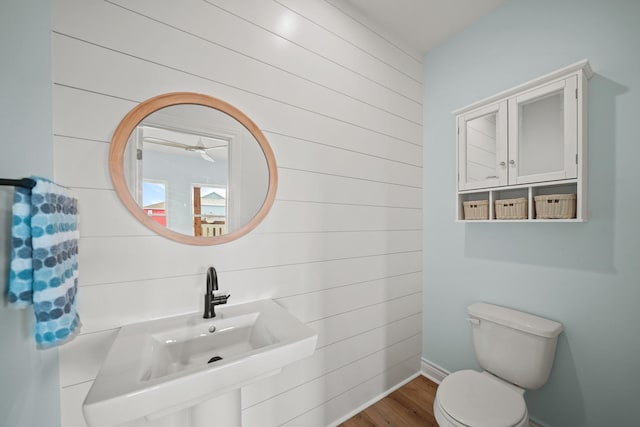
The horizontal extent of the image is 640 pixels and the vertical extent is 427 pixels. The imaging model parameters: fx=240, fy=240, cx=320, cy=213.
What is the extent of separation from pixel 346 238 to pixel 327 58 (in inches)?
46.0

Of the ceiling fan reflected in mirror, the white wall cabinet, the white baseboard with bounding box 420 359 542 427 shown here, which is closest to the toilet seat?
the white baseboard with bounding box 420 359 542 427

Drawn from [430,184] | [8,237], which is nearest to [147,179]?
[8,237]

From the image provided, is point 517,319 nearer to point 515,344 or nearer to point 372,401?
point 515,344

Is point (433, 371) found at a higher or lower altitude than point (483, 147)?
lower

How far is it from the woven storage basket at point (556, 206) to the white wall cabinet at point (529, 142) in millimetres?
26

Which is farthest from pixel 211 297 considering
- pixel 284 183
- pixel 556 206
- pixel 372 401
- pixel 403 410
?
pixel 556 206

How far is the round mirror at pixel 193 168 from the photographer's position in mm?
985

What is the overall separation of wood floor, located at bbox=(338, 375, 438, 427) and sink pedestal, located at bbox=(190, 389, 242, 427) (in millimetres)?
1007

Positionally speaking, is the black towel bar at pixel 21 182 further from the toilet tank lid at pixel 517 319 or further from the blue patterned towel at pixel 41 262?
the toilet tank lid at pixel 517 319

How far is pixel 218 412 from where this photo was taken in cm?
87

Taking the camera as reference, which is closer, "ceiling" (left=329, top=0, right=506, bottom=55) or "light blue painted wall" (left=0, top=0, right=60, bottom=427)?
"light blue painted wall" (left=0, top=0, right=60, bottom=427)

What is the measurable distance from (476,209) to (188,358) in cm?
185

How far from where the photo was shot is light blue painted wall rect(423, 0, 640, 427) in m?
1.18

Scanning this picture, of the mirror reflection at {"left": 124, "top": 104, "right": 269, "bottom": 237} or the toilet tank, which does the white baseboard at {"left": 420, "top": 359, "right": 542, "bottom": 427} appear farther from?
the mirror reflection at {"left": 124, "top": 104, "right": 269, "bottom": 237}
